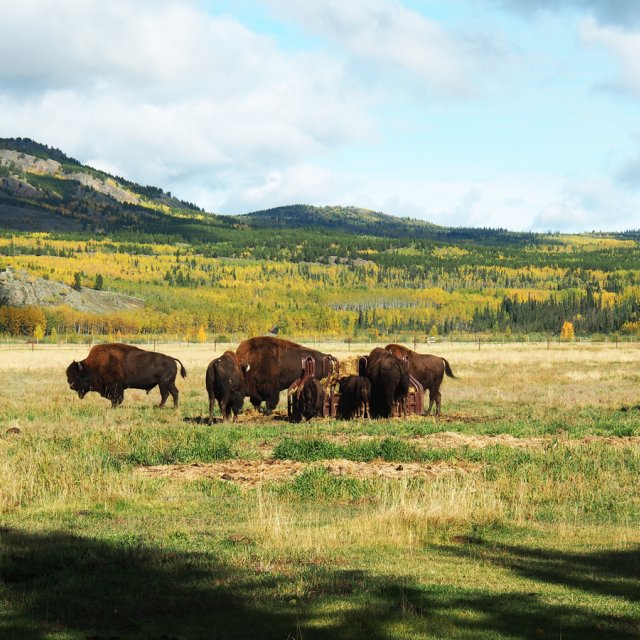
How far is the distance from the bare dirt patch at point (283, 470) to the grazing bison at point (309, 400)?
7.39 meters

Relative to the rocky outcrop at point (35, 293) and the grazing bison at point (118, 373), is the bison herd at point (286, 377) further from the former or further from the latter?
the rocky outcrop at point (35, 293)

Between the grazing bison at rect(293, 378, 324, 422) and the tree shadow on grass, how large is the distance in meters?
14.1

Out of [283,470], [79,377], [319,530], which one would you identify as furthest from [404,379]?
[319,530]

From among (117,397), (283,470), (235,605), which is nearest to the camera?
(235,605)

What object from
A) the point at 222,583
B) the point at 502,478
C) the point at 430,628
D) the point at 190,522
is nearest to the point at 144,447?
the point at 190,522

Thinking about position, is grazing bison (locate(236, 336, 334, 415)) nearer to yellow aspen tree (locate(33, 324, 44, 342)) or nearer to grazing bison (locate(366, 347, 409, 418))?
grazing bison (locate(366, 347, 409, 418))

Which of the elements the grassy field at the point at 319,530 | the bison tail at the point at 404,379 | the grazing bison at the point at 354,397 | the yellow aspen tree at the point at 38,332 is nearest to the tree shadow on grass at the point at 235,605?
the grassy field at the point at 319,530

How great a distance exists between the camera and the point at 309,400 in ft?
78.0

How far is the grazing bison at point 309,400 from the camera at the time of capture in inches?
932

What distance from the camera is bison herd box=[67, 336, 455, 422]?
23578mm

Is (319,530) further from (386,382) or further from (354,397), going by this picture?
(354,397)

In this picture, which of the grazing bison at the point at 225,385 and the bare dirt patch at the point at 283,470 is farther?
the grazing bison at the point at 225,385

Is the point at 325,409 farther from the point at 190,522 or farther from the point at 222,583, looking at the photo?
the point at 222,583

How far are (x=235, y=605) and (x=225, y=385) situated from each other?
1539cm
